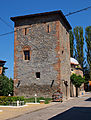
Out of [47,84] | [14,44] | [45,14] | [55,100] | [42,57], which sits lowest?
[55,100]

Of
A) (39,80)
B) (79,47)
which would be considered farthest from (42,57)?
(79,47)

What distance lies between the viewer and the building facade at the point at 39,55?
72.7 feet

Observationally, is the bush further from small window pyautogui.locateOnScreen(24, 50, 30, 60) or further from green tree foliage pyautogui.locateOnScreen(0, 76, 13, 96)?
small window pyautogui.locateOnScreen(24, 50, 30, 60)

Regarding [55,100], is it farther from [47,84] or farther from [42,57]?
[42,57]

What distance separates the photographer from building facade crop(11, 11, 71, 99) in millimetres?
22172

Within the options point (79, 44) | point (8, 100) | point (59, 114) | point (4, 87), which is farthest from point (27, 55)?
point (79, 44)

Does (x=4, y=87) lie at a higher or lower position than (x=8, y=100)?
higher

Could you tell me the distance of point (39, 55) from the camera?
23.0m

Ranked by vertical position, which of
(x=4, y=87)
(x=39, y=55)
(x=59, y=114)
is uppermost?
(x=39, y=55)

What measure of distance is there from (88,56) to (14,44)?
28.6 m

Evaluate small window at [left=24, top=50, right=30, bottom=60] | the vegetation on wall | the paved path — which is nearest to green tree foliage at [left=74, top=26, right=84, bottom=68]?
the vegetation on wall

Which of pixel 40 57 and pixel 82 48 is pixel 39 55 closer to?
pixel 40 57

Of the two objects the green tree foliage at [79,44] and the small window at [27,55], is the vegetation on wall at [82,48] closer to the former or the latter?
the green tree foliage at [79,44]

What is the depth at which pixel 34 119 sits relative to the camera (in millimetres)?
9555
